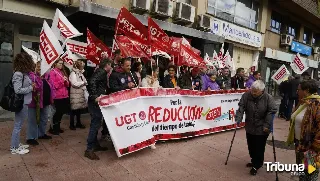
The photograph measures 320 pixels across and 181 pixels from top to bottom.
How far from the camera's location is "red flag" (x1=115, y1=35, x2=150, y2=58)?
604 centimetres

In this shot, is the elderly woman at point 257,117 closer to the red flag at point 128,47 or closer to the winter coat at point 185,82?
the winter coat at point 185,82

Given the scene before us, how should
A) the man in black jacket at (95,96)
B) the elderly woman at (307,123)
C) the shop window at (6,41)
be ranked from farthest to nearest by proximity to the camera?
the shop window at (6,41) < the man in black jacket at (95,96) < the elderly woman at (307,123)

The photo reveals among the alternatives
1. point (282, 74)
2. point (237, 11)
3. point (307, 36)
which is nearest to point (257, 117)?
point (282, 74)

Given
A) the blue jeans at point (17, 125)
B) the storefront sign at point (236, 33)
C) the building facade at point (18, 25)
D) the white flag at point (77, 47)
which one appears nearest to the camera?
the blue jeans at point (17, 125)

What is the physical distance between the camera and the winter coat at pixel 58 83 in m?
6.18

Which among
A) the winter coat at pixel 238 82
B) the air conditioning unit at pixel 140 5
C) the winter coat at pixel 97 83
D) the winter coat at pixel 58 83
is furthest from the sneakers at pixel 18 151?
the winter coat at pixel 238 82

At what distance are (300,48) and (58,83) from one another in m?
20.8

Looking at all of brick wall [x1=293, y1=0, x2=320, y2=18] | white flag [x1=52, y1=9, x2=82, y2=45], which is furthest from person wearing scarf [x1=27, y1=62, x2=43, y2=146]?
brick wall [x1=293, y1=0, x2=320, y2=18]

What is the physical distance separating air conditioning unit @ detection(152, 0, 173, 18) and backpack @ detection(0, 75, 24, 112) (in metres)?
7.27

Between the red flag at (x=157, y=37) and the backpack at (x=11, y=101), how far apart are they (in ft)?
10.1

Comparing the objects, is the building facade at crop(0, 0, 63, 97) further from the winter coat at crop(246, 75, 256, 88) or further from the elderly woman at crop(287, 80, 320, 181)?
the elderly woman at crop(287, 80, 320, 181)

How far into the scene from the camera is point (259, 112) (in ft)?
15.0

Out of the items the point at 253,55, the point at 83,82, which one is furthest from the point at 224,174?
the point at 253,55

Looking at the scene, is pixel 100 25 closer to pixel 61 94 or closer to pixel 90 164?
pixel 61 94
